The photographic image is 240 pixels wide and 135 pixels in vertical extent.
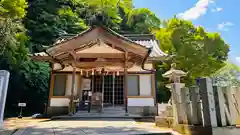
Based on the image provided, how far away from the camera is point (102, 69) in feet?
30.5

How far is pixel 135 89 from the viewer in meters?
9.00

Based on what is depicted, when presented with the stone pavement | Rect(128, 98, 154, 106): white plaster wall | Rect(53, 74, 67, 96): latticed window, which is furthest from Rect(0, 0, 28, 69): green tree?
Rect(128, 98, 154, 106): white plaster wall

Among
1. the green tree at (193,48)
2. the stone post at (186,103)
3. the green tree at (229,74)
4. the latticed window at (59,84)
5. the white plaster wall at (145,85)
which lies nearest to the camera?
the stone post at (186,103)

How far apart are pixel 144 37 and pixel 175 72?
671 cm

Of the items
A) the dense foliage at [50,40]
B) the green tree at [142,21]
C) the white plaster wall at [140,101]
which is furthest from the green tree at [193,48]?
the white plaster wall at [140,101]

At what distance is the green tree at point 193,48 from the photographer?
15102 millimetres

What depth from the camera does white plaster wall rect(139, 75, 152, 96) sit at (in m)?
8.95

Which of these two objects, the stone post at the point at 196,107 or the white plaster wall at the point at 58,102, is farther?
the white plaster wall at the point at 58,102

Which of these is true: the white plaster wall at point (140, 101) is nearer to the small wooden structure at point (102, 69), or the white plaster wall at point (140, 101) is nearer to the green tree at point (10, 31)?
the small wooden structure at point (102, 69)

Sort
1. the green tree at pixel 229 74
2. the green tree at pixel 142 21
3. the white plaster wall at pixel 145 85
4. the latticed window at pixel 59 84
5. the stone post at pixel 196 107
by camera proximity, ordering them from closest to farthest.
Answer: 1. the stone post at pixel 196 107
2. the white plaster wall at pixel 145 85
3. the latticed window at pixel 59 84
4. the green tree at pixel 142 21
5. the green tree at pixel 229 74

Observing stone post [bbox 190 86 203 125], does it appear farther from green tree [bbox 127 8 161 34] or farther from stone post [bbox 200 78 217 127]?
green tree [bbox 127 8 161 34]

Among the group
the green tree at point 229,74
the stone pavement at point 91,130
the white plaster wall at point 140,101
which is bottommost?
the stone pavement at point 91,130

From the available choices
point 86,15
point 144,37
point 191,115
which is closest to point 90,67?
point 144,37

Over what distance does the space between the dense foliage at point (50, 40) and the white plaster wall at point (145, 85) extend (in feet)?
13.7
